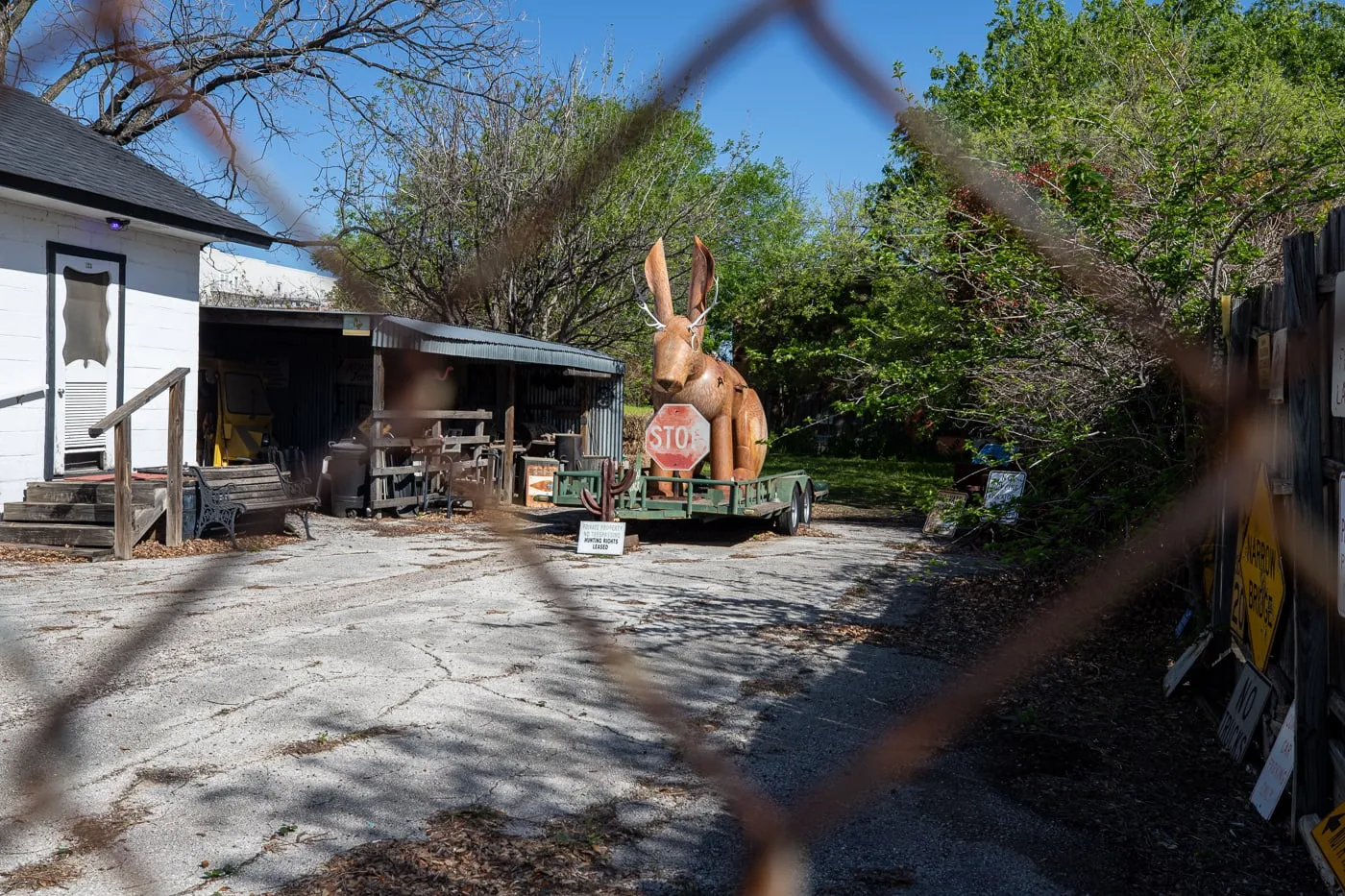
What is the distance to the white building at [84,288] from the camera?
Answer: 1100 centimetres

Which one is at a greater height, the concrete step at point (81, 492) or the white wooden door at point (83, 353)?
the white wooden door at point (83, 353)

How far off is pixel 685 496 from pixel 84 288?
22.8 feet

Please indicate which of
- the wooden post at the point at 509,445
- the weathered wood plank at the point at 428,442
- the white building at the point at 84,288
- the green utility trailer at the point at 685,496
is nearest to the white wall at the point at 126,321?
the white building at the point at 84,288

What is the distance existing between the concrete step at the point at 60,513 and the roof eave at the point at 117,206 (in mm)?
2906

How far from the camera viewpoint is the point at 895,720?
564cm

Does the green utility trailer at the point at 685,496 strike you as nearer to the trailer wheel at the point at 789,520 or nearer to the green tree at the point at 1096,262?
the trailer wheel at the point at 789,520

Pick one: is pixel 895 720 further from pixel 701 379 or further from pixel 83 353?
pixel 83 353

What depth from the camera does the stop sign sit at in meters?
12.9

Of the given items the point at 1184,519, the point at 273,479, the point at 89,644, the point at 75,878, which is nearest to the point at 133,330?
the point at 273,479

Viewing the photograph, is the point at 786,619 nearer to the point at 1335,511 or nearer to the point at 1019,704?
the point at 1019,704

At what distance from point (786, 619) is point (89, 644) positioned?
4.63m

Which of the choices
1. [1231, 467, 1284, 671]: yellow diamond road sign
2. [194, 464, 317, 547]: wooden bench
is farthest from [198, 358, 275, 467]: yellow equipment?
[1231, 467, 1284, 671]: yellow diamond road sign

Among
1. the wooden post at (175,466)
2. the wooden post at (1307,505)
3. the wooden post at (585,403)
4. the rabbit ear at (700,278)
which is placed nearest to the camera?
the wooden post at (1307,505)

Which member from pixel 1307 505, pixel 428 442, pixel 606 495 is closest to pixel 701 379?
pixel 606 495
